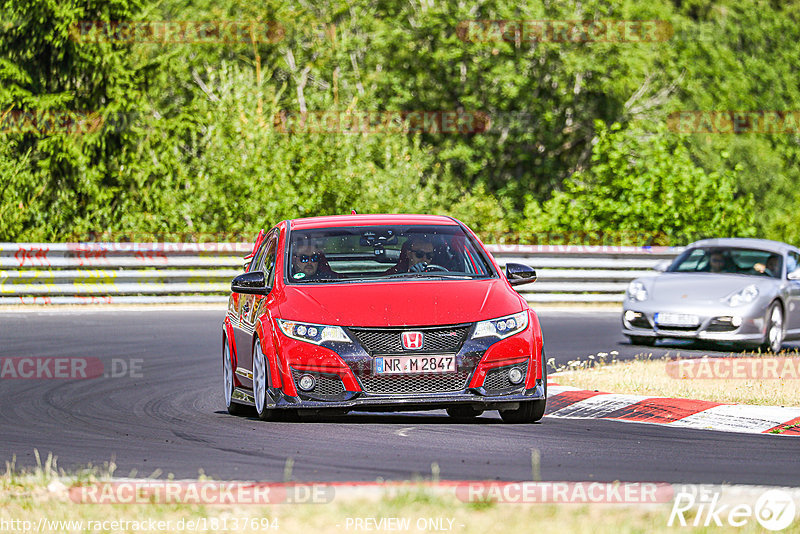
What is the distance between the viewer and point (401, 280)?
9914 millimetres

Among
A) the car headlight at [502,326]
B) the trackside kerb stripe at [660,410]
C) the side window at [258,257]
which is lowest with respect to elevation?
the trackside kerb stripe at [660,410]

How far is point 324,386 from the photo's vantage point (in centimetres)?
930

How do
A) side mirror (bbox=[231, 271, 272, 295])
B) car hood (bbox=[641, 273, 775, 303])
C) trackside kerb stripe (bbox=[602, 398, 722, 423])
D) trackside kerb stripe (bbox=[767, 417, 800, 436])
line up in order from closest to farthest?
trackside kerb stripe (bbox=[767, 417, 800, 436])
side mirror (bbox=[231, 271, 272, 295])
trackside kerb stripe (bbox=[602, 398, 722, 423])
car hood (bbox=[641, 273, 775, 303])

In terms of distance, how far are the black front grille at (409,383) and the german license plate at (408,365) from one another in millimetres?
32

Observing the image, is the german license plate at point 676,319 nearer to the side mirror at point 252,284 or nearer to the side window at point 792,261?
the side window at point 792,261

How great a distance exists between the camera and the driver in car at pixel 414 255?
33.8 feet

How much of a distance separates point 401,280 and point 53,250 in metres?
14.6

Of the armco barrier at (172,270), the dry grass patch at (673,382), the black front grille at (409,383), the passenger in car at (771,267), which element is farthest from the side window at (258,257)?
the armco barrier at (172,270)

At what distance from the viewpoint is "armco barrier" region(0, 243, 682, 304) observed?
23234 millimetres

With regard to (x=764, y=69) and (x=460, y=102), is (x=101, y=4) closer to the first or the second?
(x=460, y=102)

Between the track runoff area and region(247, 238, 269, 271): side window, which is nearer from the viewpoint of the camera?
the track runoff area

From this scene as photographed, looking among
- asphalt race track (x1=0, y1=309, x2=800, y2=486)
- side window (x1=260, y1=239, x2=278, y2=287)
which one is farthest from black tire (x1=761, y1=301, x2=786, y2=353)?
side window (x1=260, y1=239, x2=278, y2=287)

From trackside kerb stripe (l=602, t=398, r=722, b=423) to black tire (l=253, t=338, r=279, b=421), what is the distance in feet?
8.29

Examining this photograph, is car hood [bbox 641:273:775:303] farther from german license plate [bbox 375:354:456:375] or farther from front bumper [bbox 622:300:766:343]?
german license plate [bbox 375:354:456:375]
